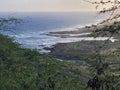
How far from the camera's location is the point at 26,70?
15.9 m

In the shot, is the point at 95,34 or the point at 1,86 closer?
the point at 95,34

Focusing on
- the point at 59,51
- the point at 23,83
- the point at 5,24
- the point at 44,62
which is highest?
the point at 5,24

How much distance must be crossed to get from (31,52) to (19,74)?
3.80 ft

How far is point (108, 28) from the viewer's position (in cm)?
774

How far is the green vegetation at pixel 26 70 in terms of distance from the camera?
49.0 ft

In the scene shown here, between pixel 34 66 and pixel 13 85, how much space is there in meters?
2.22

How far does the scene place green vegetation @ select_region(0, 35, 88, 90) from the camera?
14930mm

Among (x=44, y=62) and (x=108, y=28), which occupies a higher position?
(x=108, y=28)

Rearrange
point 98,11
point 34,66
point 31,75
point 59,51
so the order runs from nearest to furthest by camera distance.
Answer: point 98,11
point 31,75
point 34,66
point 59,51

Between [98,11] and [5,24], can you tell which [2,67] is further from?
[98,11]

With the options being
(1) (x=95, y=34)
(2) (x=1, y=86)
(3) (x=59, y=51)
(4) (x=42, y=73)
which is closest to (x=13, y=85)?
(2) (x=1, y=86)

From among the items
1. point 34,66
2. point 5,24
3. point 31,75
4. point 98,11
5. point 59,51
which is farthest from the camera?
point 59,51

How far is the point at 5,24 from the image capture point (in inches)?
563

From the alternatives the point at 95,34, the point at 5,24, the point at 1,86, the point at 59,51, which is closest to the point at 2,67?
the point at 1,86
